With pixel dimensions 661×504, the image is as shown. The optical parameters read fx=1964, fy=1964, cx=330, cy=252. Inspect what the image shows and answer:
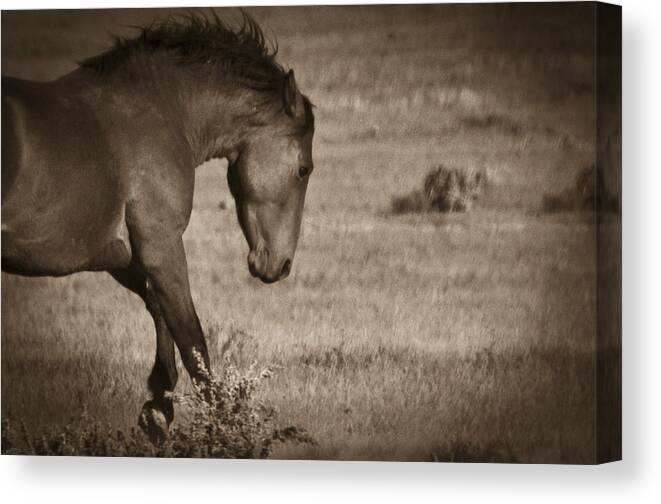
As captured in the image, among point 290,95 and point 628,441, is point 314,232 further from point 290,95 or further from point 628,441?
point 628,441

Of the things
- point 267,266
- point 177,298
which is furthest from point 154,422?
point 267,266

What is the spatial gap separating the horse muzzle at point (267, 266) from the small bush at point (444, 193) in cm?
52

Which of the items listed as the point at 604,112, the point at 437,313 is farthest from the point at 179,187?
the point at 604,112

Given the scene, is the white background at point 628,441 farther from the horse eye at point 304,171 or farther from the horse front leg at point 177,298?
the horse eye at point 304,171

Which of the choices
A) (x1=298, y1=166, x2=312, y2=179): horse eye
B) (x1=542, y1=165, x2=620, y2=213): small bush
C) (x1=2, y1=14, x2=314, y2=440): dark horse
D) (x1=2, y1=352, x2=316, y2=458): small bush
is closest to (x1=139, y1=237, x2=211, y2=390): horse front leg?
(x1=2, y1=14, x2=314, y2=440): dark horse

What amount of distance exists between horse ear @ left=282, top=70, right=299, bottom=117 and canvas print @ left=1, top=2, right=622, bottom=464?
0.04 ft

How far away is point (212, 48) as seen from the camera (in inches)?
327

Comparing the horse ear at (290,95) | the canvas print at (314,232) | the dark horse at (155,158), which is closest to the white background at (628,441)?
the canvas print at (314,232)

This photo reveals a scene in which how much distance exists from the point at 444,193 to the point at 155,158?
1233 mm

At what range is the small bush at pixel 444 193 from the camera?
809 cm

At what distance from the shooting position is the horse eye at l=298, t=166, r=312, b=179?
822 cm

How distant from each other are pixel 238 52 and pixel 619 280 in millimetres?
1856

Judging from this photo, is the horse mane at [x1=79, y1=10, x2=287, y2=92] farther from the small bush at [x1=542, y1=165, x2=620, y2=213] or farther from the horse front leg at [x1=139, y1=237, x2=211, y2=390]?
the small bush at [x1=542, y1=165, x2=620, y2=213]

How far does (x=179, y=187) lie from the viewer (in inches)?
327
